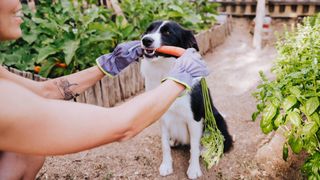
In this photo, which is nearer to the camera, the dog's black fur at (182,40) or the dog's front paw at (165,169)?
the dog's black fur at (182,40)

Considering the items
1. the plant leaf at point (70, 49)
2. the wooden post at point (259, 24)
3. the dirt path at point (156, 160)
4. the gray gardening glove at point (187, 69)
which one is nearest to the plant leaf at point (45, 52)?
the plant leaf at point (70, 49)

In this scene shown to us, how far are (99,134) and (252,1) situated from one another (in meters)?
7.26

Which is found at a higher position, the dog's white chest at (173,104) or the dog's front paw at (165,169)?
the dog's white chest at (173,104)

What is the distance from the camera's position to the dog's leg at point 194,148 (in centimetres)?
266

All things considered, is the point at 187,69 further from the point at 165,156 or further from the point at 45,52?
the point at 45,52

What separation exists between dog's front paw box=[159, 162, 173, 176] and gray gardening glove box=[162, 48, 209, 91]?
49.4 inches

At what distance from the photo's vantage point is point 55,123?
1207 mm

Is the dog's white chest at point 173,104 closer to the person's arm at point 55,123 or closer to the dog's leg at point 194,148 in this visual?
the dog's leg at point 194,148

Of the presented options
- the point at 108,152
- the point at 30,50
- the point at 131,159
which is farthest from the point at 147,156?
the point at 30,50

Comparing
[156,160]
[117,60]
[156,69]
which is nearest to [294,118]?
[156,69]

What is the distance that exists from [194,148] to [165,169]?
31 centimetres

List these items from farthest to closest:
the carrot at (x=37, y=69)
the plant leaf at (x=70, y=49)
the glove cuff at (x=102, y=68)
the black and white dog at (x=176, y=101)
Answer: the carrot at (x=37, y=69) → the plant leaf at (x=70, y=49) → the black and white dog at (x=176, y=101) → the glove cuff at (x=102, y=68)

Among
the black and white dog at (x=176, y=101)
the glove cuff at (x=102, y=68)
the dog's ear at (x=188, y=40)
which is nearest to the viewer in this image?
the glove cuff at (x=102, y=68)

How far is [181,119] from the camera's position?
2703 mm
